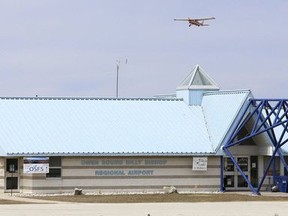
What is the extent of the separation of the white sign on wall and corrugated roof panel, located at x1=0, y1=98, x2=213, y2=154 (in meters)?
0.43

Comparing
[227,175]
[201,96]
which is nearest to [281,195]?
[227,175]

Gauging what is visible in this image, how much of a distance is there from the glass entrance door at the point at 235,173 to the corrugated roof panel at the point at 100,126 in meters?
1.89

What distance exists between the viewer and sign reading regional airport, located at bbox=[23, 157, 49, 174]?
166ft

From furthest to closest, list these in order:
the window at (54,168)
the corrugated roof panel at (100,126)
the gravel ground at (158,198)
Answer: the corrugated roof panel at (100,126)
the window at (54,168)
the gravel ground at (158,198)

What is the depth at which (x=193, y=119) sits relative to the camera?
5700 centimetres

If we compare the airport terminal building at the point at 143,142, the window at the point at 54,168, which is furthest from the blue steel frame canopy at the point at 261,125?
the window at the point at 54,168

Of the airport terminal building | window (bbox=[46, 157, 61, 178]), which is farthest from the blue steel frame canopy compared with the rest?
window (bbox=[46, 157, 61, 178])

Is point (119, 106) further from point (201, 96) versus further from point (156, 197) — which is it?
point (156, 197)

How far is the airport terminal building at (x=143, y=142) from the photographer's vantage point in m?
51.8

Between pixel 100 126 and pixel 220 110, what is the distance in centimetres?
691

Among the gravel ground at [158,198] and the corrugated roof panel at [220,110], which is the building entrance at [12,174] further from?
the corrugated roof panel at [220,110]
